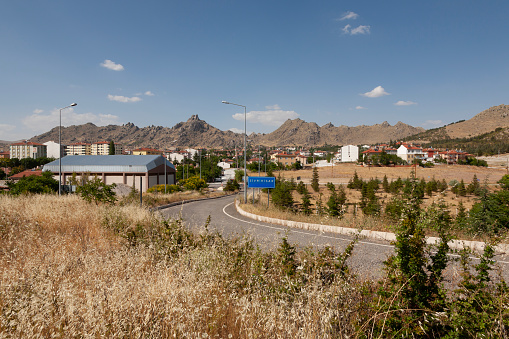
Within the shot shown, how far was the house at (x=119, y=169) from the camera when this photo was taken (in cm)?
5466

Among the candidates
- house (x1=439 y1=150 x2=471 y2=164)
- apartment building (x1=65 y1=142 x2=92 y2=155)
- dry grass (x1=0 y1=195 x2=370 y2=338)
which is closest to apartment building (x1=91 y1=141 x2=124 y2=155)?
apartment building (x1=65 y1=142 x2=92 y2=155)

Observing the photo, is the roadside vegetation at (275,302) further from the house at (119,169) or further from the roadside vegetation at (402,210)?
the house at (119,169)

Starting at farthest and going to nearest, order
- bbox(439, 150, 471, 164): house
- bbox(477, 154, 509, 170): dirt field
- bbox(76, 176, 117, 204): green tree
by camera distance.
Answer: bbox(439, 150, 471, 164): house
bbox(477, 154, 509, 170): dirt field
bbox(76, 176, 117, 204): green tree

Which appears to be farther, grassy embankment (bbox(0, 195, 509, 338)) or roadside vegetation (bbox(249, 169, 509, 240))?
roadside vegetation (bbox(249, 169, 509, 240))

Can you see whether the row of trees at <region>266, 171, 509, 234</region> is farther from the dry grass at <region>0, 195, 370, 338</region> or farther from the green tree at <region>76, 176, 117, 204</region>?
the green tree at <region>76, 176, 117, 204</region>

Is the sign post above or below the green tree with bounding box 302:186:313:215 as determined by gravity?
above

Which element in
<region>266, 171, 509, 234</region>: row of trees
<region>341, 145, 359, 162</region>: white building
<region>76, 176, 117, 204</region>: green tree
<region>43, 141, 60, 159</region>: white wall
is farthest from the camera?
<region>43, 141, 60, 159</region>: white wall

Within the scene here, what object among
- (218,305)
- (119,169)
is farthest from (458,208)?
(119,169)

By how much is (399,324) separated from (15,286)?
4.53m

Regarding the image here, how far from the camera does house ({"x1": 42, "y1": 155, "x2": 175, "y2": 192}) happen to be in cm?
5466

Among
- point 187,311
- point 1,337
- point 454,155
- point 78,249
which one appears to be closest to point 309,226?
point 78,249

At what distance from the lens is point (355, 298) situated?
12.6 ft

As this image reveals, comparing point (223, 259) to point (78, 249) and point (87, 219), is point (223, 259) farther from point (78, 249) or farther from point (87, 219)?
point (87, 219)

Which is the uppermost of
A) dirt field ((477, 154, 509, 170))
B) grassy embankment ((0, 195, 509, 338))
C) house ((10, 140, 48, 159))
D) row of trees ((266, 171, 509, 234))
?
house ((10, 140, 48, 159))
